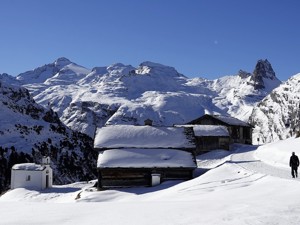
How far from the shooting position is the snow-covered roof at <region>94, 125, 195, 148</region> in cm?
4344

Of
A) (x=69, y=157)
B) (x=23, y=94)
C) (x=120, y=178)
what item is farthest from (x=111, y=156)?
(x=23, y=94)

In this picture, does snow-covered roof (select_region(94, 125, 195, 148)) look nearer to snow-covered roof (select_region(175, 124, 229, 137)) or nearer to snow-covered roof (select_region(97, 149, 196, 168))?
snow-covered roof (select_region(97, 149, 196, 168))

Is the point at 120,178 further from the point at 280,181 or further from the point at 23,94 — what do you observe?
the point at 23,94

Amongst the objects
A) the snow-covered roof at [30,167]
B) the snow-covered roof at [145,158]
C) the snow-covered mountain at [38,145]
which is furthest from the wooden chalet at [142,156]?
the snow-covered mountain at [38,145]

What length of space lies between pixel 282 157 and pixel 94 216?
27893mm

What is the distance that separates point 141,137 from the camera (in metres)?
44.6

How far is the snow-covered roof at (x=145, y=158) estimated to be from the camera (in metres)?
40.2

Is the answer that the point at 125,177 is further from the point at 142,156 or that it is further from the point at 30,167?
the point at 30,167

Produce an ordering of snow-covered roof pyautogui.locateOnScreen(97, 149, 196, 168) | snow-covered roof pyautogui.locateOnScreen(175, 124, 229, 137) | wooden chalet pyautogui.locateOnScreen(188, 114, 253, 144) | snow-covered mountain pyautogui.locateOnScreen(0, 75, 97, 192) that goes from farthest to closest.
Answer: snow-covered mountain pyautogui.locateOnScreen(0, 75, 97, 192), wooden chalet pyautogui.locateOnScreen(188, 114, 253, 144), snow-covered roof pyautogui.locateOnScreen(175, 124, 229, 137), snow-covered roof pyautogui.locateOnScreen(97, 149, 196, 168)

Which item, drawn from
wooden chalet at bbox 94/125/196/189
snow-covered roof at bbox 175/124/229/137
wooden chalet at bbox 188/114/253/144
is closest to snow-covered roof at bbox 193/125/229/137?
snow-covered roof at bbox 175/124/229/137

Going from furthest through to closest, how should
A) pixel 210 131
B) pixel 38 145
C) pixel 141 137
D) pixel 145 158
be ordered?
pixel 38 145
pixel 210 131
pixel 141 137
pixel 145 158

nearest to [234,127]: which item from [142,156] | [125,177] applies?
[142,156]

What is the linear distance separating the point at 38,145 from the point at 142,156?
60.5 meters

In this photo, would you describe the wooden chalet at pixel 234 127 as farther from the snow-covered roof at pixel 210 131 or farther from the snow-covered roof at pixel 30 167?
the snow-covered roof at pixel 30 167
